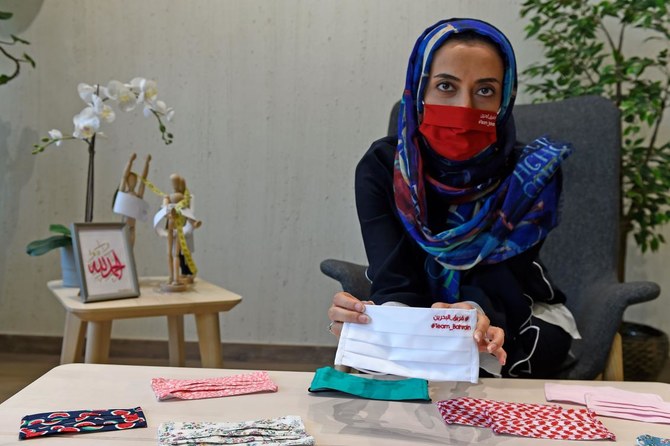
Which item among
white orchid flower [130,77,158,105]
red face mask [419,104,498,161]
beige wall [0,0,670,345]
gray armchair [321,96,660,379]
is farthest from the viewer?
beige wall [0,0,670,345]

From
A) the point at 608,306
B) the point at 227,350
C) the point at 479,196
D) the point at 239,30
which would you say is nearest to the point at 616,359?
the point at 608,306

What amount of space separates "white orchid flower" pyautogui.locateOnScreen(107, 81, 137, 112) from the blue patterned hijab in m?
0.96

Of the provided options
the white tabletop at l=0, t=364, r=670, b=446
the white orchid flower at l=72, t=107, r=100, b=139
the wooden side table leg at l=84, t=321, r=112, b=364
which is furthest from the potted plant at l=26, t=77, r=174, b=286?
the white tabletop at l=0, t=364, r=670, b=446

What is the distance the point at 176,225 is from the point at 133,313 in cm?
32

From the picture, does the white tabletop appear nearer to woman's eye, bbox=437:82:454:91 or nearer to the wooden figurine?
woman's eye, bbox=437:82:454:91

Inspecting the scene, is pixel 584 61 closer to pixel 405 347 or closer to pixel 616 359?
pixel 616 359

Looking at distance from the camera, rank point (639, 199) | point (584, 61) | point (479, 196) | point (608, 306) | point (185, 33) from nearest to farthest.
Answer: point (479, 196) → point (608, 306) → point (639, 199) → point (584, 61) → point (185, 33)

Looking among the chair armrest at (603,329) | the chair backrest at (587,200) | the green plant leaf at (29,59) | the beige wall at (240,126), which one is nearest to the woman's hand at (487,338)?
the chair armrest at (603,329)

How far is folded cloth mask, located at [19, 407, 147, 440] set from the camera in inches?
33.1

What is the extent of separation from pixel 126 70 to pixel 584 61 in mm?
1940

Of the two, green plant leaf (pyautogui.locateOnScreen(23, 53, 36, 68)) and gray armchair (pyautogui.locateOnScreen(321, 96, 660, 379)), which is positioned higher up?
green plant leaf (pyautogui.locateOnScreen(23, 53, 36, 68))

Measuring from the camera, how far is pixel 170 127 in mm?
2867

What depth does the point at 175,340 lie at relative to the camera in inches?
83.7

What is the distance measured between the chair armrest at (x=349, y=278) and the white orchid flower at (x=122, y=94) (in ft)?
2.70
